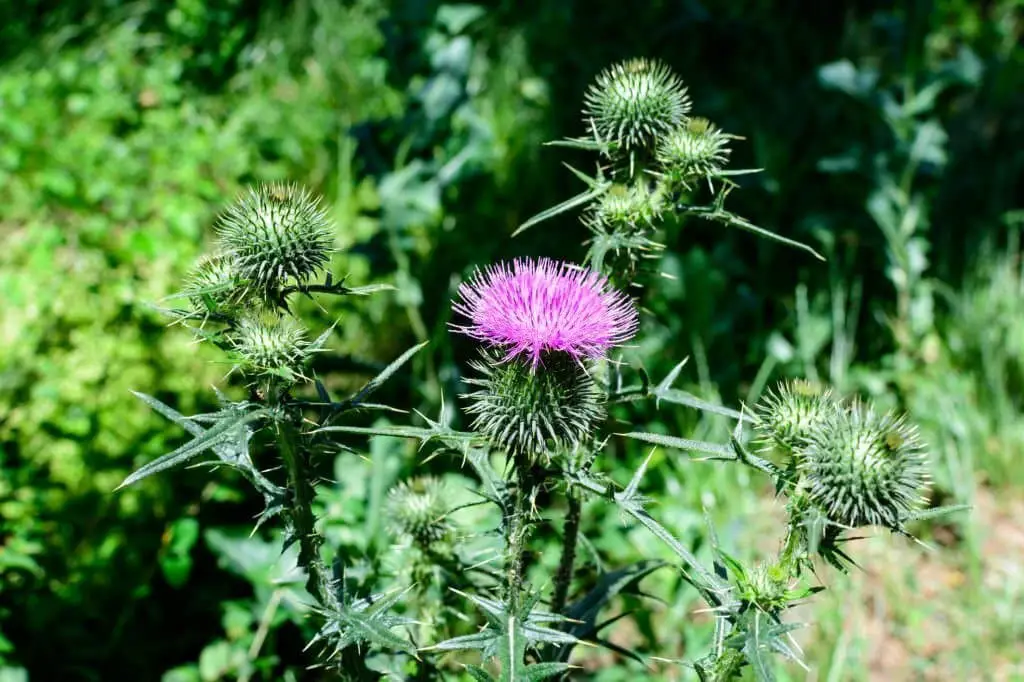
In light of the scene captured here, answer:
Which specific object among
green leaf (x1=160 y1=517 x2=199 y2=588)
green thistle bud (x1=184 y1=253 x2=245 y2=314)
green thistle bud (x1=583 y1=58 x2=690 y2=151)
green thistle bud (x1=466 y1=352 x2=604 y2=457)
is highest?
green thistle bud (x1=583 y1=58 x2=690 y2=151)

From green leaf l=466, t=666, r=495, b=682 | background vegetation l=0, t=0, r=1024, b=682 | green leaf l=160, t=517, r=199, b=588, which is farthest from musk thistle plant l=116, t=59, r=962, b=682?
green leaf l=160, t=517, r=199, b=588

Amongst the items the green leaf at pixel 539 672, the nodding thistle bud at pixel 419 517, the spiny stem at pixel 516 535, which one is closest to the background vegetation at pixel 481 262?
the nodding thistle bud at pixel 419 517

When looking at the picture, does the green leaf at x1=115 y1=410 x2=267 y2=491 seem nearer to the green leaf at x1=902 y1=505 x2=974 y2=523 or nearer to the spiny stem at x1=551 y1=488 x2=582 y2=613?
the spiny stem at x1=551 y1=488 x2=582 y2=613

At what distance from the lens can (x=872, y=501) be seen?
1858mm

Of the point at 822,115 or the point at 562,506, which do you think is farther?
the point at 822,115

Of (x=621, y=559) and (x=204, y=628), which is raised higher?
(x=621, y=559)

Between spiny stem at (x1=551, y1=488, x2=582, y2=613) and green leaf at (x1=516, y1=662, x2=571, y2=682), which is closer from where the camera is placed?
green leaf at (x1=516, y1=662, x2=571, y2=682)

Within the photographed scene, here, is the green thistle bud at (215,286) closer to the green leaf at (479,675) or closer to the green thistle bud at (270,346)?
the green thistle bud at (270,346)

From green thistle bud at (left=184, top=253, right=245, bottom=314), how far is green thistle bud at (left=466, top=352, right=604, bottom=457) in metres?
0.55

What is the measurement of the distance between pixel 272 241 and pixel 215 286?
178 millimetres

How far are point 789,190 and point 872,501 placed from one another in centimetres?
339

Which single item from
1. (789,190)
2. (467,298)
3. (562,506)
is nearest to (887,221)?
(789,190)

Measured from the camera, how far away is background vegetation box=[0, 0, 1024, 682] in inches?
124

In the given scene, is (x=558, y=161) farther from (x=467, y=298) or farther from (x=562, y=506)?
(x=467, y=298)
